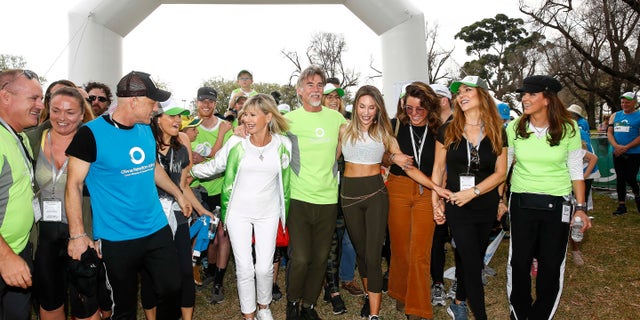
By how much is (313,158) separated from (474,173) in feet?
4.48

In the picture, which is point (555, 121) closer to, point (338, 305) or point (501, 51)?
point (338, 305)

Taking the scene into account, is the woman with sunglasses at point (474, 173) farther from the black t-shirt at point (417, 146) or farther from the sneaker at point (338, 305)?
the sneaker at point (338, 305)

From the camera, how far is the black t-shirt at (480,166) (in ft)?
11.4

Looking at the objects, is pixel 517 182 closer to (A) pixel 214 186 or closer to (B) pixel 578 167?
(B) pixel 578 167

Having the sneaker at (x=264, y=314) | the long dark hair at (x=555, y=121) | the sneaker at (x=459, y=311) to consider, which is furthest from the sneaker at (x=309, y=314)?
the long dark hair at (x=555, y=121)

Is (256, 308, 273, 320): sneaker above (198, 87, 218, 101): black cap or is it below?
below

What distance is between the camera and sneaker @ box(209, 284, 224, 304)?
4.60 metres

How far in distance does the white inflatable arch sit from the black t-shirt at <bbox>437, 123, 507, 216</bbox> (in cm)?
498

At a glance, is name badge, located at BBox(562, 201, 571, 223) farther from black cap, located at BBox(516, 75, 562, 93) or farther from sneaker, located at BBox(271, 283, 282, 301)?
sneaker, located at BBox(271, 283, 282, 301)

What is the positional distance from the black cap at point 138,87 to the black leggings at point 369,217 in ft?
5.88

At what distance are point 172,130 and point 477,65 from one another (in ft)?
154

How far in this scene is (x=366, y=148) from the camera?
148 inches

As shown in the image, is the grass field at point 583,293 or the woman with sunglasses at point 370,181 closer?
the woman with sunglasses at point 370,181

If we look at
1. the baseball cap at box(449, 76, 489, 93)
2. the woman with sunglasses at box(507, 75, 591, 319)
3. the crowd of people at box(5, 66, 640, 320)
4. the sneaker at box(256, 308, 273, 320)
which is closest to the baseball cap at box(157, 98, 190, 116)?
the crowd of people at box(5, 66, 640, 320)
